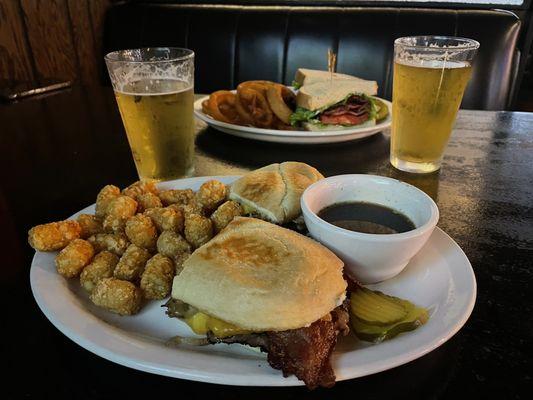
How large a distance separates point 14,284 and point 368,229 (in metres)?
0.81

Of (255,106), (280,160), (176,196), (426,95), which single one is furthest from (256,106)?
(176,196)

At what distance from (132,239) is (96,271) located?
13 centimetres

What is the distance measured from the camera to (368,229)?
3.34 feet

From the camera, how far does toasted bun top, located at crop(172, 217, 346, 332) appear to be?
0.77 meters

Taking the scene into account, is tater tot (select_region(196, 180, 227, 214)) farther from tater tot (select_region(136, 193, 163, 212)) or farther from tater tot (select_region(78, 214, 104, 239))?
tater tot (select_region(78, 214, 104, 239))

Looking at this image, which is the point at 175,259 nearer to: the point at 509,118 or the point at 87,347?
the point at 87,347

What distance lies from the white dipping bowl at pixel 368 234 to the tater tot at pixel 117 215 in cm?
46

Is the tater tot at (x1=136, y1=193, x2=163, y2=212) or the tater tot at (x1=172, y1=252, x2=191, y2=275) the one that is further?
the tater tot at (x1=136, y1=193, x2=163, y2=212)

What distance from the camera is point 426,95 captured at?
1.55m

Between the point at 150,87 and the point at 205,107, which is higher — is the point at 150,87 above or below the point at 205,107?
above

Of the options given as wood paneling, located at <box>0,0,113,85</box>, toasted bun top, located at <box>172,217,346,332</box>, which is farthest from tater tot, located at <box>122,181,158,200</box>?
wood paneling, located at <box>0,0,113,85</box>

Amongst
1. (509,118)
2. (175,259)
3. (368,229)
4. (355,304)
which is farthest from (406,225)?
(509,118)

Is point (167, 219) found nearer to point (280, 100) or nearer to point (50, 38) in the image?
point (280, 100)

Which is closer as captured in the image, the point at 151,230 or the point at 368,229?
the point at 368,229
